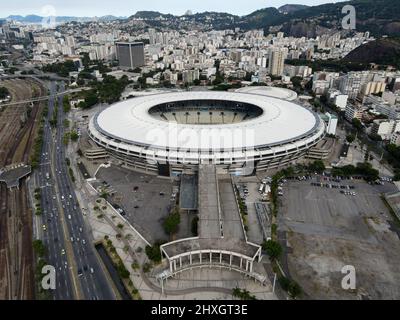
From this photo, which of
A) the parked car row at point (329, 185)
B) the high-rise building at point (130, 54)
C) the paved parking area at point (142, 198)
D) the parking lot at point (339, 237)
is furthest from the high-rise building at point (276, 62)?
the paved parking area at point (142, 198)

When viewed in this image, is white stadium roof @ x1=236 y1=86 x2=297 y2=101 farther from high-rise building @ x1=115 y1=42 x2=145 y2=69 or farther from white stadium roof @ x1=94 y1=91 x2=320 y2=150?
high-rise building @ x1=115 y1=42 x2=145 y2=69

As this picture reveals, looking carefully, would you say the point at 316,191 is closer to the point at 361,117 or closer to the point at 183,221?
the point at 183,221

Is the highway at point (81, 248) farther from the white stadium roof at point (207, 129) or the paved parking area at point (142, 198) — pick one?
the white stadium roof at point (207, 129)

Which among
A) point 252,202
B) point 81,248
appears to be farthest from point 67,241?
point 252,202

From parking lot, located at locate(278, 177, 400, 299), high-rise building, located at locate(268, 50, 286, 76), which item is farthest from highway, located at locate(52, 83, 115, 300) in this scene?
high-rise building, located at locate(268, 50, 286, 76)

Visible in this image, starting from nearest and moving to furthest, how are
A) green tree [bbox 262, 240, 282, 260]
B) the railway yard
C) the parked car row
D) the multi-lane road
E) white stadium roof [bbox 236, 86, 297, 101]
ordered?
the multi-lane road < the railway yard < green tree [bbox 262, 240, 282, 260] < the parked car row < white stadium roof [bbox 236, 86, 297, 101]

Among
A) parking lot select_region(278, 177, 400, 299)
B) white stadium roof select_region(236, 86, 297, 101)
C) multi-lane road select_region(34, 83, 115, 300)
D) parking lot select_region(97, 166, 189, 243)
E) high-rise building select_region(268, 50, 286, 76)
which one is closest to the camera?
multi-lane road select_region(34, 83, 115, 300)

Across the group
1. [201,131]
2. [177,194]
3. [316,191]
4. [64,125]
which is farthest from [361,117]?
[64,125]
